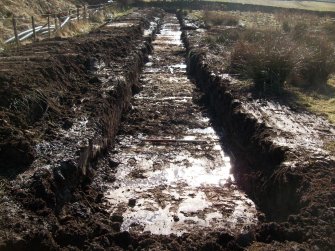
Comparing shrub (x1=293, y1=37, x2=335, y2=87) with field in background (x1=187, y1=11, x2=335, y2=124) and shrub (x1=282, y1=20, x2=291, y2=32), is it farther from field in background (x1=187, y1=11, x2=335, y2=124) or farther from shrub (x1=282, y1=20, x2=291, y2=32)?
shrub (x1=282, y1=20, x2=291, y2=32)

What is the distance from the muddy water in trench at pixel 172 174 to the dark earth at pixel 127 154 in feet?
0.15

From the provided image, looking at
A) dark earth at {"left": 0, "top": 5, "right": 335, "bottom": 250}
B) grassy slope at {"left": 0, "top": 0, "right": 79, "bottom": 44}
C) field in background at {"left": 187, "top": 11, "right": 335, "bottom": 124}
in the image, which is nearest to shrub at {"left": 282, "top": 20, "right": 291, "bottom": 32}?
field in background at {"left": 187, "top": 11, "right": 335, "bottom": 124}

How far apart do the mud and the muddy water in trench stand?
429 millimetres

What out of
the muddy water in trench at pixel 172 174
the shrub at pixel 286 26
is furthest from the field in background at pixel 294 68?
the shrub at pixel 286 26

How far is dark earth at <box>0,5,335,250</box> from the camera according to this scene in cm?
593

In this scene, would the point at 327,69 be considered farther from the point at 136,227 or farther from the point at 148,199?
the point at 136,227

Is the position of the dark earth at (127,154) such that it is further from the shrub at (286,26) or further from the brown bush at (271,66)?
the shrub at (286,26)

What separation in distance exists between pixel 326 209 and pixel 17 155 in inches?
185

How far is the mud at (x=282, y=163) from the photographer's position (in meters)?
5.91

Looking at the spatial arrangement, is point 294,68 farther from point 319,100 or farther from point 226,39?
point 226,39

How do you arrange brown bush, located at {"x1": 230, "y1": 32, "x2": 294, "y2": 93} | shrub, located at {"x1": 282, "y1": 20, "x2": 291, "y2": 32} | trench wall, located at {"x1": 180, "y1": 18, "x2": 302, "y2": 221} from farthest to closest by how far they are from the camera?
shrub, located at {"x1": 282, "y1": 20, "x2": 291, "y2": 32}, brown bush, located at {"x1": 230, "y1": 32, "x2": 294, "y2": 93}, trench wall, located at {"x1": 180, "y1": 18, "x2": 302, "y2": 221}

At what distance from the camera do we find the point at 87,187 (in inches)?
309

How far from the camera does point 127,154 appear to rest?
9.74 meters

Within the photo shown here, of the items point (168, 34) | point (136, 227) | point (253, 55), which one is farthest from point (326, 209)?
point (168, 34)
